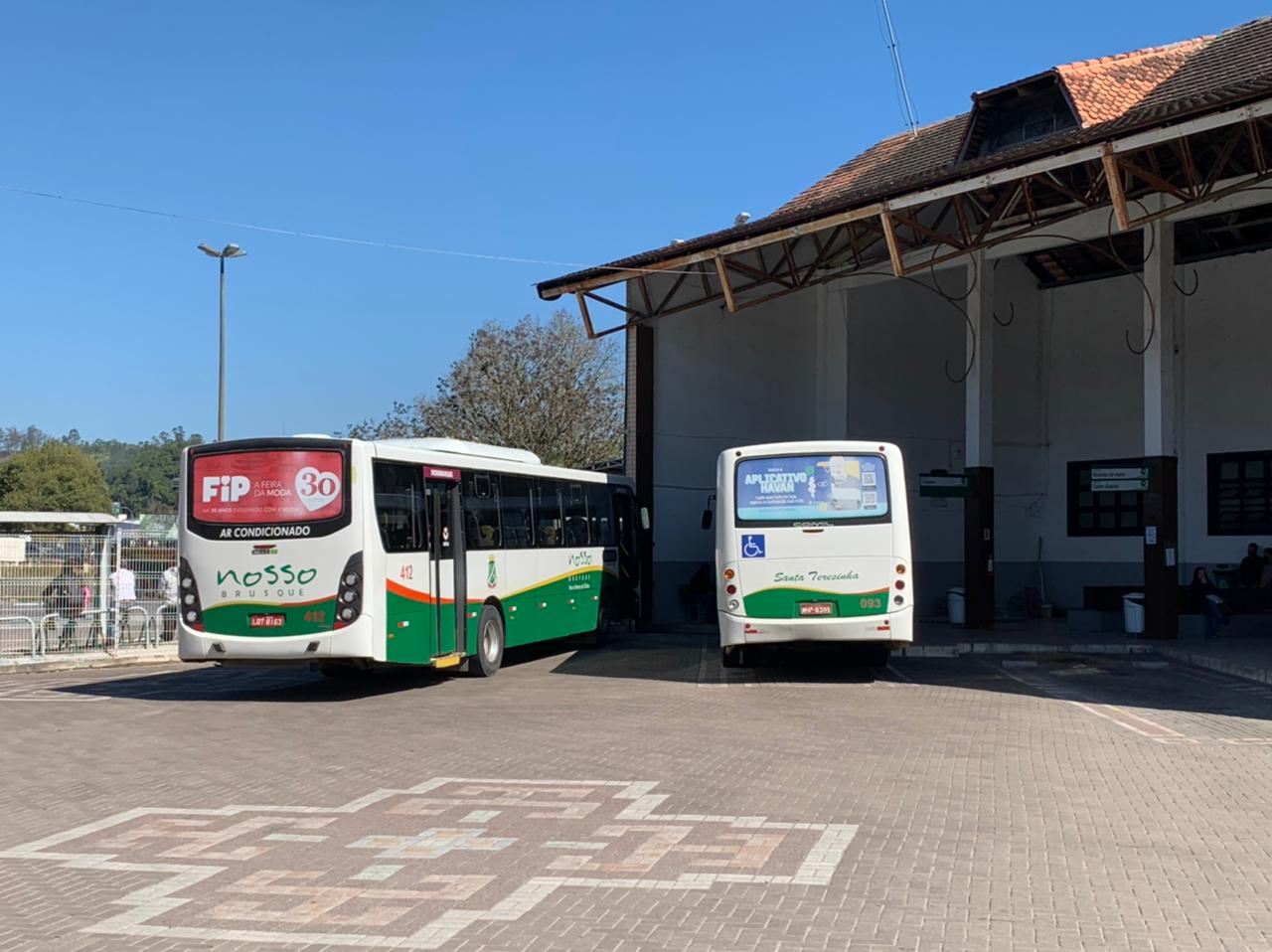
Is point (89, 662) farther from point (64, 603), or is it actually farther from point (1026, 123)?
point (1026, 123)

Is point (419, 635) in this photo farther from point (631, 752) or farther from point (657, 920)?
point (657, 920)

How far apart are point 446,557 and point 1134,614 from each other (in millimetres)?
13392

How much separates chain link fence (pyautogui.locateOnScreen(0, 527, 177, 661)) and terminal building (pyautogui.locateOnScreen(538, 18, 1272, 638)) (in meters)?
10.0

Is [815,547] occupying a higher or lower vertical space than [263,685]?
higher

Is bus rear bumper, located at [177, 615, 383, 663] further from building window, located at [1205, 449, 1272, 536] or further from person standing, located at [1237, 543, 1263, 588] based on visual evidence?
building window, located at [1205, 449, 1272, 536]

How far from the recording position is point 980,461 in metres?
25.5

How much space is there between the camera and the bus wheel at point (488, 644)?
1733cm

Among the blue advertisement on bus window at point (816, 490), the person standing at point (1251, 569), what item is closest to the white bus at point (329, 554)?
the blue advertisement on bus window at point (816, 490)

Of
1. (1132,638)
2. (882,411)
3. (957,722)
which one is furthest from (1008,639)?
(957,722)

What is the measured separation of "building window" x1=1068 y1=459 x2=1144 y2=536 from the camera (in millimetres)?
30859

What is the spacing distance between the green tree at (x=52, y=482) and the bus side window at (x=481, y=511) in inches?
2970

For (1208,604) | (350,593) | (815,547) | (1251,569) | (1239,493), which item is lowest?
(1208,604)

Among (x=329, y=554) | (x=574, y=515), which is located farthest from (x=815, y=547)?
(x=329, y=554)

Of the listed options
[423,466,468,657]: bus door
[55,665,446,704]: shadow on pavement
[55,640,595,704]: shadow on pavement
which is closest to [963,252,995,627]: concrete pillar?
[55,640,595,704]: shadow on pavement
